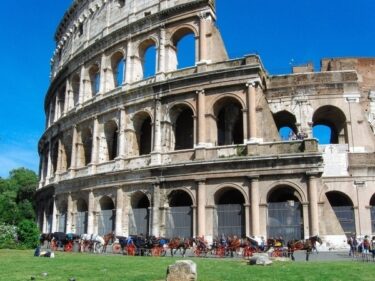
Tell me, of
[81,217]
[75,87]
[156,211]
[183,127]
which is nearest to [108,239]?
[156,211]

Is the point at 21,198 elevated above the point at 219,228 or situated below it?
above

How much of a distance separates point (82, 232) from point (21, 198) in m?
26.4

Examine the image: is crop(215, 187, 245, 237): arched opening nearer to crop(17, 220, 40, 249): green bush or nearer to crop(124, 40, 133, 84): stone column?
crop(17, 220, 40, 249): green bush

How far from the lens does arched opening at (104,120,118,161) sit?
2573 cm

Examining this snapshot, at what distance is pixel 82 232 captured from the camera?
82.5 feet

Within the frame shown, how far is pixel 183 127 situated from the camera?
2406cm

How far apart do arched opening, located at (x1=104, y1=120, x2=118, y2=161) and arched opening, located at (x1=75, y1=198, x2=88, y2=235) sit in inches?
129

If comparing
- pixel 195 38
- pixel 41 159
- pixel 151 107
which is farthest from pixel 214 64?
pixel 41 159

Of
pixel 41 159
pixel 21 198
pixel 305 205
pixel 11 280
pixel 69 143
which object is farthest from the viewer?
pixel 21 198

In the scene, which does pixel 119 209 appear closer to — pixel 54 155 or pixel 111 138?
pixel 111 138

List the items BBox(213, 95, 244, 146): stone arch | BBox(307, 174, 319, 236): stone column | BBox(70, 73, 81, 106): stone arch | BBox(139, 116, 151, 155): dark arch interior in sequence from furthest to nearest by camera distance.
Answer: BBox(70, 73, 81, 106): stone arch, BBox(139, 116, 151, 155): dark arch interior, BBox(213, 95, 244, 146): stone arch, BBox(307, 174, 319, 236): stone column

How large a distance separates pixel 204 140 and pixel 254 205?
13.0 ft

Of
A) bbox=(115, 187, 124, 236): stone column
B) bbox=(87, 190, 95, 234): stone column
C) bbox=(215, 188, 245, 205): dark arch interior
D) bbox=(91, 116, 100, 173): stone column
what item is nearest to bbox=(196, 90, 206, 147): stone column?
bbox=(215, 188, 245, 205): dark arch interior

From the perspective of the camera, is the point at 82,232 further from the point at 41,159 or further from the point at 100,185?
the point at 41,159
